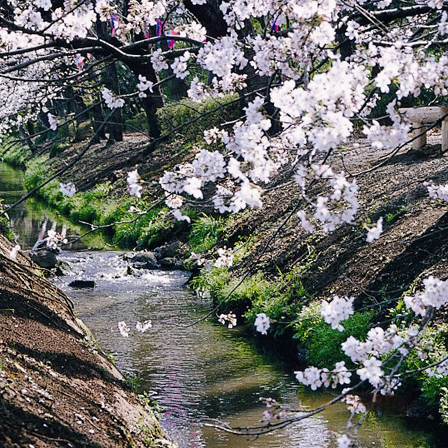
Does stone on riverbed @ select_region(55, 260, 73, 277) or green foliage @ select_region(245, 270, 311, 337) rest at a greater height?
green foliage @ select_region(245, 270, 311, 337)

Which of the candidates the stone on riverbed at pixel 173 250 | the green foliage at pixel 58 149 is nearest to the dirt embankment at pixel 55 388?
the stone on riverbed at pixel 173 250

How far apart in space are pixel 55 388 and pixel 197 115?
1332cm

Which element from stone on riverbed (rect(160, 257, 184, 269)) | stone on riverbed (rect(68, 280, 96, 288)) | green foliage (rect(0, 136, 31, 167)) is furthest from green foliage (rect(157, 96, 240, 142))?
green foliage (rect(0, 136, 31, 167))

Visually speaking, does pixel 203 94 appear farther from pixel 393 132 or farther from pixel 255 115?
pixel 393 132

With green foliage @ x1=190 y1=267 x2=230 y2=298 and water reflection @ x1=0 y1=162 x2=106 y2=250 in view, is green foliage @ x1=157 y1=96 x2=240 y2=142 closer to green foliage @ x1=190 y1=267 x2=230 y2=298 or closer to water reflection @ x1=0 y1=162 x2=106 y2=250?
water reflection @ x1=0 y1=162 x2=106 y2=250

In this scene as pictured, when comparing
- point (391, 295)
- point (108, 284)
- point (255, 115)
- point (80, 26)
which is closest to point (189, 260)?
point (108, 284)

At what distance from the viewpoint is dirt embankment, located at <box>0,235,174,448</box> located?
511 centimetres

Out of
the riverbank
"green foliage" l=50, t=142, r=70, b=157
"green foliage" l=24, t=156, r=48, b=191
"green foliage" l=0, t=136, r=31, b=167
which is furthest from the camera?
"green foliage" l=0, t=136, r=31, b=167

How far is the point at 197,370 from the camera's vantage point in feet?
28.9

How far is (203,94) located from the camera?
5.48 m

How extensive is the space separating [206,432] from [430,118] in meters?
6.68

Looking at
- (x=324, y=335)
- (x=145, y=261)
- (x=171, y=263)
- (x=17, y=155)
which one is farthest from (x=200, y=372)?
(x=17, y=155)

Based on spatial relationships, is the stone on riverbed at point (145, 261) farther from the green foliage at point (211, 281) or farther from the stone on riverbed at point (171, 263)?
the green foliage at point (211, 281)

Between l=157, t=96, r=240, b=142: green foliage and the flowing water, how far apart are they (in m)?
4.96
